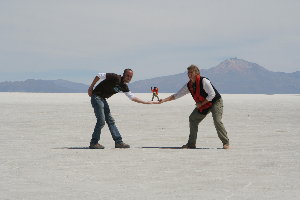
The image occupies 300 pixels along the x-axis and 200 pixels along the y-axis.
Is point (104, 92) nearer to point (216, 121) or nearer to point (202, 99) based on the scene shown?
point (202, 99)

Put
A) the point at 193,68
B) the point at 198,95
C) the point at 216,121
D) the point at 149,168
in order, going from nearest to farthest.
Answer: the point at 149,168 → the point at 193,68 → the point at 198,95 → the point at 216,121

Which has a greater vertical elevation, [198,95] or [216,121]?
[198,95]

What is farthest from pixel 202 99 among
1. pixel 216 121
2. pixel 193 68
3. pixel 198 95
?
pixel 193 68

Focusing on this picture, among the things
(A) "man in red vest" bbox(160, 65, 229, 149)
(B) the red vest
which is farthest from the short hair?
(B) the red vest

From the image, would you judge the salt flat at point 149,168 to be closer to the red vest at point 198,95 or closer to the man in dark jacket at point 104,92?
the man in dark jacket at point 104,92

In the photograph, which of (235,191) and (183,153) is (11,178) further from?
(183,153)

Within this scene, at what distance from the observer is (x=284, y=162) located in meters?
8.18

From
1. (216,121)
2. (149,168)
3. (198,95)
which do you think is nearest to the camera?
(149,168)

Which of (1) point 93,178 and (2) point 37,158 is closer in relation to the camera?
(1) point 93,178

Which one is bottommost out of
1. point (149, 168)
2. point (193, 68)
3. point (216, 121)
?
point (149, 168)

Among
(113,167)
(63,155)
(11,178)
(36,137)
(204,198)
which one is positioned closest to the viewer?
(204,198)

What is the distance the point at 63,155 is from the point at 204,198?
14.1ft

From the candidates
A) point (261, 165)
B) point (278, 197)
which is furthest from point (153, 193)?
point (261, 165)

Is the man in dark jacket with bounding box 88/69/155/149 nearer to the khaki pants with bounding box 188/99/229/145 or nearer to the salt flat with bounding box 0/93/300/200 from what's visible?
the salt flat with bounding box 0/93/300/200
